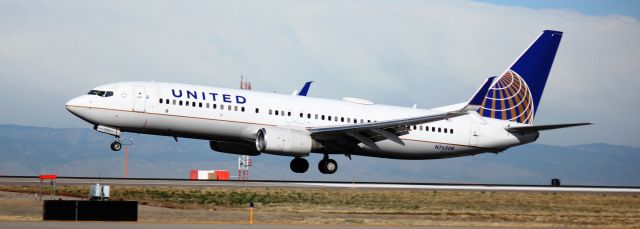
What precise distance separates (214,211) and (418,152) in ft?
84.4

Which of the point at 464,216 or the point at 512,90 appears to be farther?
the point at 512,90

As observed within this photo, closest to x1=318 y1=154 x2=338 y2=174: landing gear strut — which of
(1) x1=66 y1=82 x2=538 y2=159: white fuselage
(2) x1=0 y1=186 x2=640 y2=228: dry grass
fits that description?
(1) x1=66 y1=82 x2=538 y2=159: white fuselage

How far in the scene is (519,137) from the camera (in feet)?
222

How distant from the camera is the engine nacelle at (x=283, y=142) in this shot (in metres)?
58.8

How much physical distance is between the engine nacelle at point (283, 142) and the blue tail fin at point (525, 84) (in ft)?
46.9

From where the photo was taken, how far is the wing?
60188mm

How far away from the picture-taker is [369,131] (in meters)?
62.1

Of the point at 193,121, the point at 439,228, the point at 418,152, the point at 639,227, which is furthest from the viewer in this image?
the point at 418,152

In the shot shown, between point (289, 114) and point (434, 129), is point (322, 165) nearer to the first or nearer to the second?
point (289, 114)

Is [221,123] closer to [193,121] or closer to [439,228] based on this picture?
[193,121]

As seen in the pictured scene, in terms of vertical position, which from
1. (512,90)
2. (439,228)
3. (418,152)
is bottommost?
(439,228)

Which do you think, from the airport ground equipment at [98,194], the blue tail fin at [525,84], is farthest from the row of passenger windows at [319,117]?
the airport ground equipment at [98,194]

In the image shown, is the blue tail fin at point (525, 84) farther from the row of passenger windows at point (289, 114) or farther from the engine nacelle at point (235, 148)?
the engine nacelle at point (235, 148)

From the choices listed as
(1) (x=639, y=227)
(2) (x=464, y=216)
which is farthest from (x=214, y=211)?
(1) (x=639, y=227)
